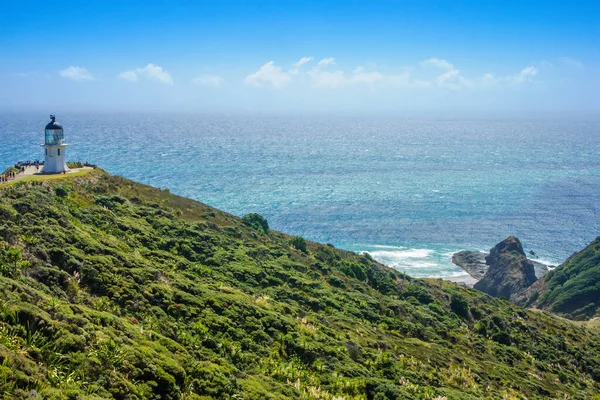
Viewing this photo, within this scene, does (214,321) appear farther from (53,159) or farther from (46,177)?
(53,159)

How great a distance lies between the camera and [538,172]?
17512 centimetres

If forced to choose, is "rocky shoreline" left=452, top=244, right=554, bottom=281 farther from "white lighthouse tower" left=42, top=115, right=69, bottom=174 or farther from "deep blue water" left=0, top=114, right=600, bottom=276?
"white lighthouse tower" left=42, top=115, right=69, bottom=174

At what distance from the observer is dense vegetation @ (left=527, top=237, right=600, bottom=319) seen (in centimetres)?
7312

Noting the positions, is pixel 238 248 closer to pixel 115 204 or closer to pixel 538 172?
pixel 115 204

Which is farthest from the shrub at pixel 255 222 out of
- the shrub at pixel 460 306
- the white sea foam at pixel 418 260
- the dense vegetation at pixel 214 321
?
the white sea foam at pixel 418 260

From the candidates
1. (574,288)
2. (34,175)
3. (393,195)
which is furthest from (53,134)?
(393,195)

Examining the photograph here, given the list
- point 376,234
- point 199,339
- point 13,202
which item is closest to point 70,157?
point 376,234

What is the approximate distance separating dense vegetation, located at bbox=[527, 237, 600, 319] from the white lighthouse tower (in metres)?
70.9

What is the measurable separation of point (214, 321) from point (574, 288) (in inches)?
2709

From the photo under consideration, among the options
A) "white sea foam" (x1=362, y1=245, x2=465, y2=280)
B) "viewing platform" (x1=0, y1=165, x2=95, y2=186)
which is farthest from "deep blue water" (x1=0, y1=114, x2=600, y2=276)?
"viewing platform" (x1=0, y1=165, x2=95, y2=186)

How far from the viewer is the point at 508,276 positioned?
289ft

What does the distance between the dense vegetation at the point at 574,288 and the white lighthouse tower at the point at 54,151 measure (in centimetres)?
7095

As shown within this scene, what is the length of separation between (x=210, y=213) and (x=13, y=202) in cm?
2542

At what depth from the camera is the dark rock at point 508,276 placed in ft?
285
